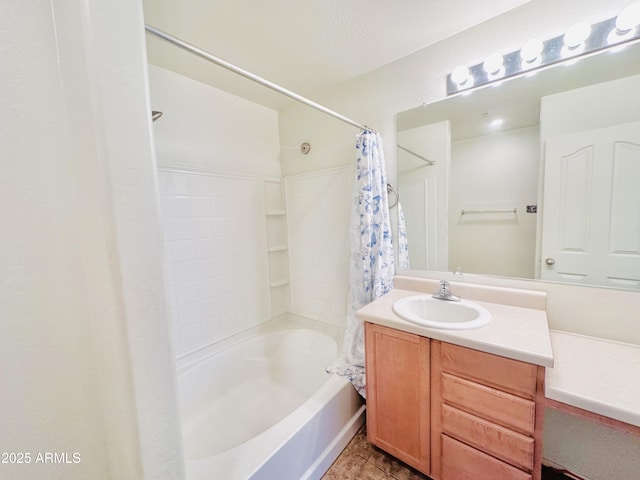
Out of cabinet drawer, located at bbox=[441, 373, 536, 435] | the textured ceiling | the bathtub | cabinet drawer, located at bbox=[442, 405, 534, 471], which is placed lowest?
the bathtub

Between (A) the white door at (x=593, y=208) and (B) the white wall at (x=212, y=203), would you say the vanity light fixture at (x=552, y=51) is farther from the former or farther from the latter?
(B) the white wall at (x=212, y=203)

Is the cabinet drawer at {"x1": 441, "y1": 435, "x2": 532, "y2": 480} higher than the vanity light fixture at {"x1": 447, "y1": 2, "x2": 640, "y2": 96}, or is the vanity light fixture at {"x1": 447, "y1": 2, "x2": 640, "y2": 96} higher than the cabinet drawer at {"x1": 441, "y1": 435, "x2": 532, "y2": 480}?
the vanity light fixture at {"x1": 447, "y1": 2, "x2": 640, "y2": 96}

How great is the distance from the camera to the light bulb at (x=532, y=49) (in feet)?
4.12

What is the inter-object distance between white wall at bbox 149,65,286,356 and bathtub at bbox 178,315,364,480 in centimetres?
20

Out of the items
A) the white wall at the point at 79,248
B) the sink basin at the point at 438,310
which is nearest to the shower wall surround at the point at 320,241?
the sink basin at the point at 438,310

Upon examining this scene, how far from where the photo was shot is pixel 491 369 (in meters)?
1.05

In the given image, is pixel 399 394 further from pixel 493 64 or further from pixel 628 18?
pixel 628 18

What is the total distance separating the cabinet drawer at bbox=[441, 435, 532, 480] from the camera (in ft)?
3.42

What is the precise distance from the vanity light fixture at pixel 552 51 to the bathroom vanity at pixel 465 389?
1.16m

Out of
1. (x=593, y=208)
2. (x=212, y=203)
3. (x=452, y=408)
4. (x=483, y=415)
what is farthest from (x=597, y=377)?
(x=212, y=203)

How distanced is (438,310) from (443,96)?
4.26 feet

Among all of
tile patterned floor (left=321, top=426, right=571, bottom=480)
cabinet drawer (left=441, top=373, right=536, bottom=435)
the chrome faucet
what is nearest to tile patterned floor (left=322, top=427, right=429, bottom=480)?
tile patterned floor (left=321, top=426, right=571, bottom=480)

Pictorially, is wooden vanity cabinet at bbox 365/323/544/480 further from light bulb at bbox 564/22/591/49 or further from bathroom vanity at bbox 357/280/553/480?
light bulb at bbox 564/22/591/49

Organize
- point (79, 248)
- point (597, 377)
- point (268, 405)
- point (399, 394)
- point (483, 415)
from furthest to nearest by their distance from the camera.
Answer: point (268, 405)
point (399, 394)
point (483, 415)
point (597, 377)
point (79, 248)
